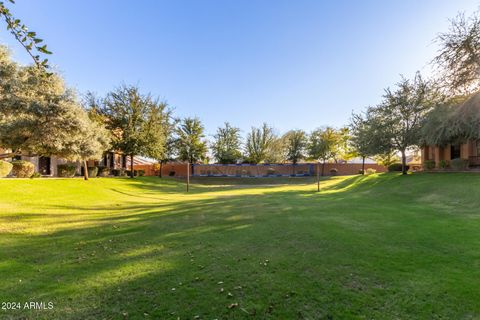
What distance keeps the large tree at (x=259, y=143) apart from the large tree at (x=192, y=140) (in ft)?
24.8

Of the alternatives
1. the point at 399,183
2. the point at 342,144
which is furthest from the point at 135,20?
the point at 342,144

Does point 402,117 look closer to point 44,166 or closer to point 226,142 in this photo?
point 226,142

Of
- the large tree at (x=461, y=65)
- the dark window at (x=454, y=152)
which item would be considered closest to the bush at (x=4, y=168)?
the large tree at (x=461, y=65)

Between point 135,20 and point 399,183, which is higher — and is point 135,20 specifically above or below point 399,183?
above

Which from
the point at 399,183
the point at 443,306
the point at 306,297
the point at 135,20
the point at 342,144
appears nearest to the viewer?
the point at 443,306

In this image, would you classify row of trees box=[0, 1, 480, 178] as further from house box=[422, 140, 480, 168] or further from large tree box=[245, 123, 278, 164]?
house box=[422, 140, 480, 168]

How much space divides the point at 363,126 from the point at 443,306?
2373 cm

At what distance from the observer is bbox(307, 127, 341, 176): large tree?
35.8 m

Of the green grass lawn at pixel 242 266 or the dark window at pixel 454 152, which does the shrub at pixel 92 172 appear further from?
the dark window at pixel 454 152

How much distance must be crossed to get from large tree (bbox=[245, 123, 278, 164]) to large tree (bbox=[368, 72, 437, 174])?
789 inches

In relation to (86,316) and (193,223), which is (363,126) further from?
(86,316)

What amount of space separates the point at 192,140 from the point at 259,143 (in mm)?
11012

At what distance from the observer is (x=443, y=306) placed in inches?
119

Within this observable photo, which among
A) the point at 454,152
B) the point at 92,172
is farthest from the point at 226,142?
the point at 454,152
